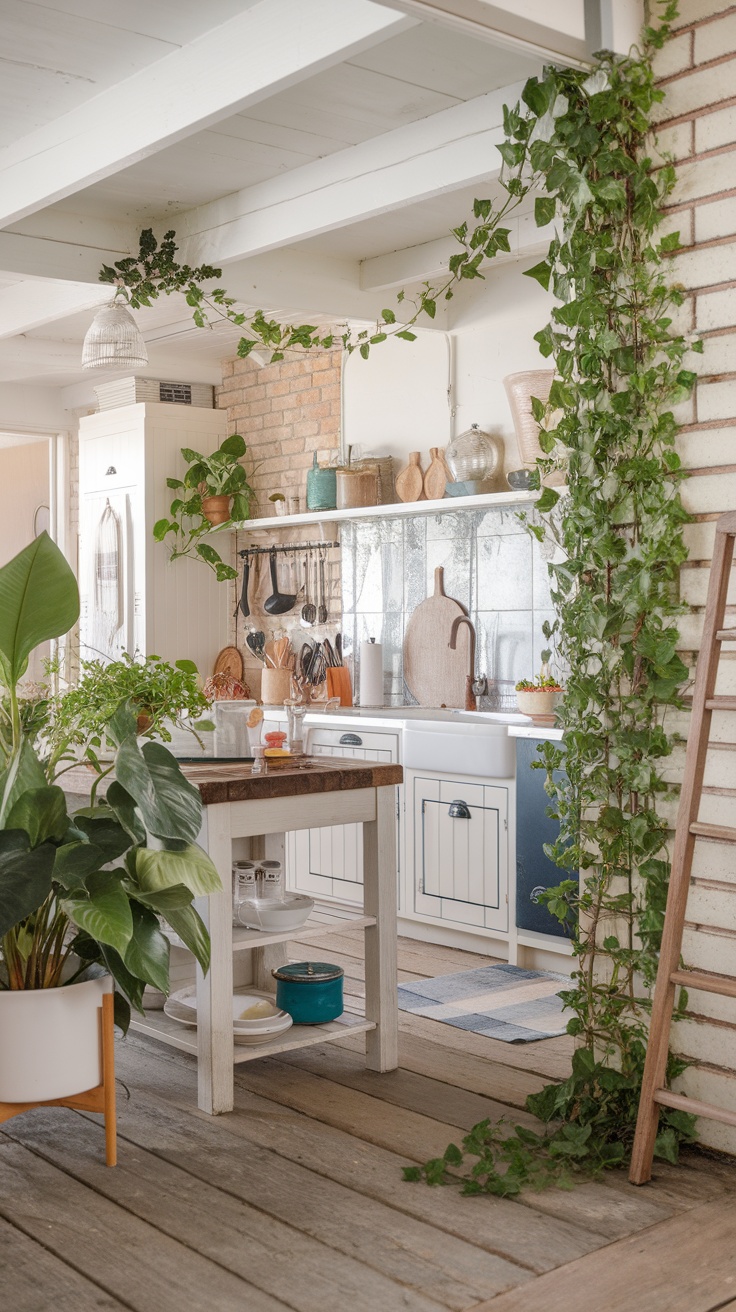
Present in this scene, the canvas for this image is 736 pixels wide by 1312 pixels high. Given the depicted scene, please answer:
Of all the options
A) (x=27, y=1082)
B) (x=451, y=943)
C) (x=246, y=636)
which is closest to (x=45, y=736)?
(x=27, y=1082)

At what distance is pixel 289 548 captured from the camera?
7109 millimetres

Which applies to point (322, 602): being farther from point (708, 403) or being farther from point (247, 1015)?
point (708, 403)

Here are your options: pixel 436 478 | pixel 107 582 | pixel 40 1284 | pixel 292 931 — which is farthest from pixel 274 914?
pixel 107 582

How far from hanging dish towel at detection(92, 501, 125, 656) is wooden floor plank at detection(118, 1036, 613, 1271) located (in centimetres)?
401

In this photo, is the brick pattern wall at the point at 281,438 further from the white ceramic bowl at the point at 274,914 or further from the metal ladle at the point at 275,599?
the white ceramic bowl at the point at 274,914

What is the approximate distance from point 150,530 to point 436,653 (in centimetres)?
201

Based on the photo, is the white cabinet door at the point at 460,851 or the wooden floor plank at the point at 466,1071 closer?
the wooden floor plank at the point at 466,1071

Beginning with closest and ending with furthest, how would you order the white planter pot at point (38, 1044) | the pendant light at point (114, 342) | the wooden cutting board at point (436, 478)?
the white planter pot at point (38, 1044), the pendant light at point (114, 342), the wooden cutting board at point (436, 478)

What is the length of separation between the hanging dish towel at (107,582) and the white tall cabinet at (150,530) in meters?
0.02

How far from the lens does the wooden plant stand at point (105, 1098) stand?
9.86ft

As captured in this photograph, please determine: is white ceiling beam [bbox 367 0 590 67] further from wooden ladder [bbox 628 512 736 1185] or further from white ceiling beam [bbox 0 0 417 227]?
wooden ladder [bbox 628 512 736 1185]

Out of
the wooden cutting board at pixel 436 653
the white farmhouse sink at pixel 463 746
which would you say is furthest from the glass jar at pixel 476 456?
the white farmhouse sink at pixel 463 746

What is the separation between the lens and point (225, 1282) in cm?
243

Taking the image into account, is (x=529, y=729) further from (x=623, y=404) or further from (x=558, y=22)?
(x=558, y=22)
